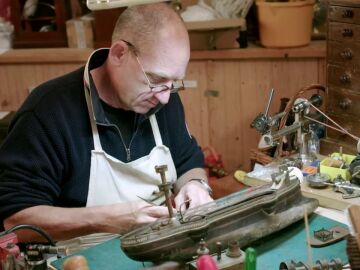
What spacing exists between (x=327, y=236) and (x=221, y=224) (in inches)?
13.8

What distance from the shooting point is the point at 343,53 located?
105 inches

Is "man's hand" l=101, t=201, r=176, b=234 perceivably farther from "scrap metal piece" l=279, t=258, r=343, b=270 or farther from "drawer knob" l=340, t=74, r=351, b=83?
"drawer knob" l=340, t=74, r=351, b=83

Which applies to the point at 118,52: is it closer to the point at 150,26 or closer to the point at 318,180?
the point at 150,26

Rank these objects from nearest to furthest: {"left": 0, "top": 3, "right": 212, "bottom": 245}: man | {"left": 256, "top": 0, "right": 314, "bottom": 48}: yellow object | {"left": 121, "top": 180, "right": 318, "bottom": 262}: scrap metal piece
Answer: {"left": 121, "top": 180, "right": 318, "bottom": 262}: scrap metal piece → {"left": 0, "top": 3, "right": 212, "bottom": 245}: man → {"left": 256, "top": 0, "right": 314, "bottom": 48}: yellow object

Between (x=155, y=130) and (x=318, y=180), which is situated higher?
(x=155, y=130)

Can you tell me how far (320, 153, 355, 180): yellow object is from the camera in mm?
2227

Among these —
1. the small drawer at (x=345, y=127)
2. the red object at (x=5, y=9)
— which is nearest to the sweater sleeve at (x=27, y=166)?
the small drawer at (x=345, y=127)

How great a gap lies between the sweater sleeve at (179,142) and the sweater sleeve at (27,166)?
0.53m

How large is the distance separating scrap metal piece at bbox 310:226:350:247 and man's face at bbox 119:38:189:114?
2.44ft

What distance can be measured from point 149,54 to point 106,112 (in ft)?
1.09

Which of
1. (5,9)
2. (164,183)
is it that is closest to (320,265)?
(164,183)

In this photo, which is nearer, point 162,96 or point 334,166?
point 162,96

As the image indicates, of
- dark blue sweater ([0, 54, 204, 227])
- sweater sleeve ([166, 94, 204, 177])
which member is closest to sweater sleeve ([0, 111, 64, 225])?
dark blue sweater ([0, 54, 204, 227])

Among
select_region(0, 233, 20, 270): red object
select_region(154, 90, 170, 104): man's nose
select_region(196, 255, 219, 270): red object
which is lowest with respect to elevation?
select_region(0, 233, 20, 270): red object
